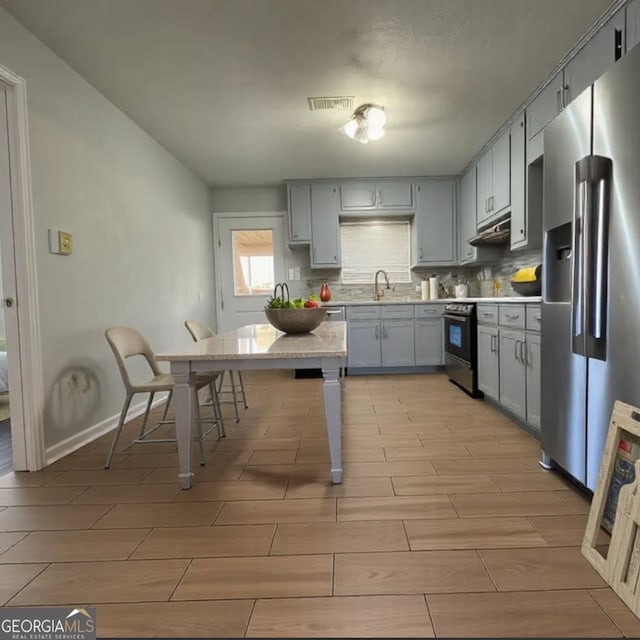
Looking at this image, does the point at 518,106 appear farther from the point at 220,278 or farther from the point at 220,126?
the point at 220,278

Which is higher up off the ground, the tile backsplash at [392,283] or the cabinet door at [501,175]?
the cabinet door at [501,175]

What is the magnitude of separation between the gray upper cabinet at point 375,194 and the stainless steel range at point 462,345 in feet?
4.87

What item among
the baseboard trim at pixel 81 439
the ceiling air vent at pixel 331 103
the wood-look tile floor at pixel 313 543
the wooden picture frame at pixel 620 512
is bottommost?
the wood-look tile floor at pixel 313 543

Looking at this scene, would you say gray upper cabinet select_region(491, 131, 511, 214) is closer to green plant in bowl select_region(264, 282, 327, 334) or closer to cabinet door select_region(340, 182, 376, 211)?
cabinet door select_region(340, 182, 376, 211)

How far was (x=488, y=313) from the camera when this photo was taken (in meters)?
3.06

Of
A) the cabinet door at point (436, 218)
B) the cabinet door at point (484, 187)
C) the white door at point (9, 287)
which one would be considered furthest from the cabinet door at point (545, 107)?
the white door at point (9, 287)

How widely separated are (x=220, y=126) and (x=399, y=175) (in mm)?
2270

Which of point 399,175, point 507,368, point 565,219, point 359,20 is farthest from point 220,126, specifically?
point 507,368

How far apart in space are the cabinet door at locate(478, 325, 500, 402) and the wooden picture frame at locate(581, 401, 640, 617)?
5.15 ft

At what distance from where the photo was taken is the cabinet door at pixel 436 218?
460 cm

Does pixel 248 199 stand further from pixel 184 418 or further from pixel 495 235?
pixel 184 418

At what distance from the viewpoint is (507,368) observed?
271 centimetres

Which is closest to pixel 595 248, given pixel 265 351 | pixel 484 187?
pixel 265 351

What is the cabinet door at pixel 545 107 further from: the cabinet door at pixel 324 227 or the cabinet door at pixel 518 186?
the cabinet door at pixel 324 227
